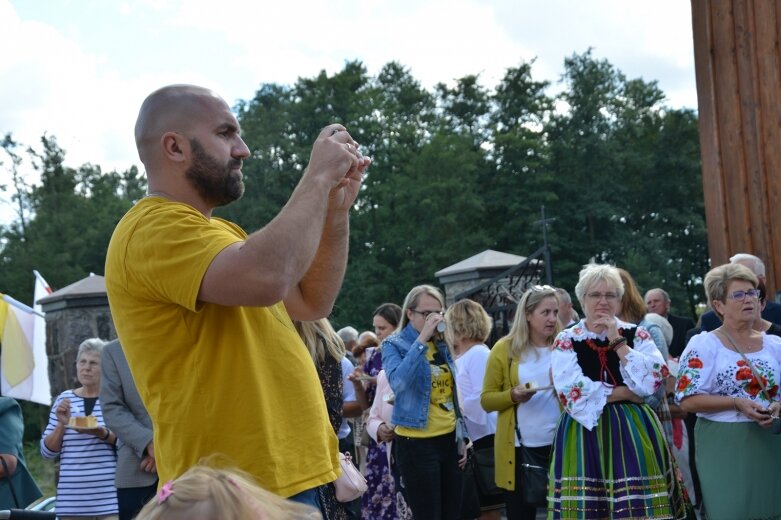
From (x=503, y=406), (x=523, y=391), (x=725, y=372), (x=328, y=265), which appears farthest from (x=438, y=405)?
(x=328, y=265)

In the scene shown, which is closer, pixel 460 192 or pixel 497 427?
pixel 497 427

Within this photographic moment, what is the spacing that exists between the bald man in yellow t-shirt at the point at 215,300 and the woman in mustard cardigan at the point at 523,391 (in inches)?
173

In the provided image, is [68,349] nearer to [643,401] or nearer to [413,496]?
[413,496]

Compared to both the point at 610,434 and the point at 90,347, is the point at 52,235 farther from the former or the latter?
the point at 610,434

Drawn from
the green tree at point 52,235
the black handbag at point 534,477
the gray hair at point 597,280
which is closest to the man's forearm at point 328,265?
the gray hair at point 597,280

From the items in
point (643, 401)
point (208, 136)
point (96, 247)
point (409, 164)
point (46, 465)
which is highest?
point (409, 164)

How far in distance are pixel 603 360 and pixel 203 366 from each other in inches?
150

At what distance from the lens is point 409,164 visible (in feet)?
140

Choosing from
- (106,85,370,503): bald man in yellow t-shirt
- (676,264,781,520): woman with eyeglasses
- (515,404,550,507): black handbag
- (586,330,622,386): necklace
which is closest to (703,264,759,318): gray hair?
(676,264,781,520): woman with eyeglasses

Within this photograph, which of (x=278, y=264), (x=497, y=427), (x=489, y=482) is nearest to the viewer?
(x=278, y=264)

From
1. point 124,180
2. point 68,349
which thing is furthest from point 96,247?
point 68,349

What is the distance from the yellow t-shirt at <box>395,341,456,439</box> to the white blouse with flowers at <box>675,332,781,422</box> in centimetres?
196

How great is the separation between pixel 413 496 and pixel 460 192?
34.7 meters

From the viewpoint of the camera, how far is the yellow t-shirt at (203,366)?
90.4 inches
